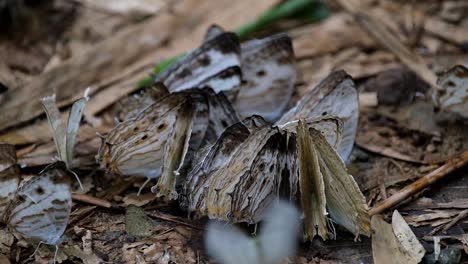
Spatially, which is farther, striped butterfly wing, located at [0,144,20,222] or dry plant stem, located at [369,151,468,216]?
dry plant stem, located at [369,151,468,216]

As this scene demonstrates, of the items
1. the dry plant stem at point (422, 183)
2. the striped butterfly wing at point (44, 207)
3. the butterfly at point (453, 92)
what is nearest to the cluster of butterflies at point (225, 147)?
the striped butterfly wing at point (44, 207)

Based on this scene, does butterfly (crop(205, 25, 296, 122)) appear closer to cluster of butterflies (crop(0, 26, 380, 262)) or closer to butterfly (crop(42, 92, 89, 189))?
cluster of butterflies (crop(0, 26, 380, 262))

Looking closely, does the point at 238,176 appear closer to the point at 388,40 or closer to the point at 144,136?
the point at 144,136

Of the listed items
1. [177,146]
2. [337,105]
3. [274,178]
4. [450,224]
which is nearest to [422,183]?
[450,224]

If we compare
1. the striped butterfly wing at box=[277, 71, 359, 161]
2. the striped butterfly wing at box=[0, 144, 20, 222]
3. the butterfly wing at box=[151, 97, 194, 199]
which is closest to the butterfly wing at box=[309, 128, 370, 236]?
the striped butterfly wing at box=[277, 71, 359, 161]

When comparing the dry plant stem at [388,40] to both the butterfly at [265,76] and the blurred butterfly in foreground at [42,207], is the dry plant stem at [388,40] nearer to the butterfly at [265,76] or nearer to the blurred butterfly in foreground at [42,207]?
the butterfly at [265,76]

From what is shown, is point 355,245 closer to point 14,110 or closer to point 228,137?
point 228,137
